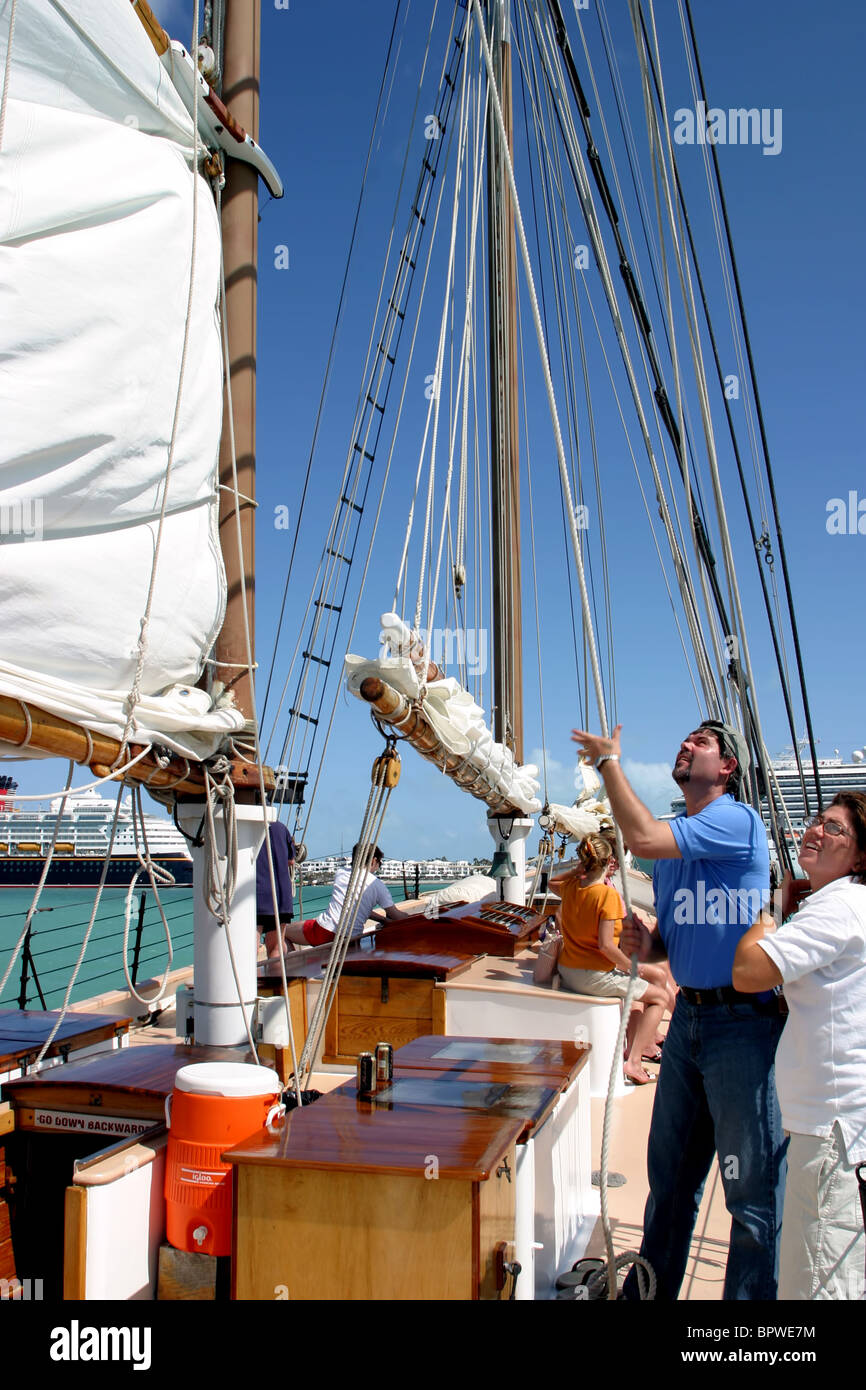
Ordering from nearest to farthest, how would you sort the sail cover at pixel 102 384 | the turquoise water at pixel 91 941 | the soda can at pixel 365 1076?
1. the sail cover at pixel 102 384
2. the soda can at pixel 365 1076
3. the turquoise water at pixel 91 941

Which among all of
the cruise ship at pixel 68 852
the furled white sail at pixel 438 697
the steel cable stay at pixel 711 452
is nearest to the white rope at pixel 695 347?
the steel cable stay at pixel 711 452

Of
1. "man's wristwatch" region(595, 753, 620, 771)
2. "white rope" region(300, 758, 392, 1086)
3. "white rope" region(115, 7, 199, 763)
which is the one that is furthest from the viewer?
"white rope" region(300, 758, 392, 1086)

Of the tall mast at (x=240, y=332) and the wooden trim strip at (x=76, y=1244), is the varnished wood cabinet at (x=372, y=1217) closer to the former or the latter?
the wooden trim strip at (x=76, y=1244)

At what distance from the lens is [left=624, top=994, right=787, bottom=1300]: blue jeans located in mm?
2232

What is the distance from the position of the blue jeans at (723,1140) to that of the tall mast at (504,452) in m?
6.43

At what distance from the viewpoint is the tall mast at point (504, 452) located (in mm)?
9062

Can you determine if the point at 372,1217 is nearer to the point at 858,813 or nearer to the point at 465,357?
the point at 858,813

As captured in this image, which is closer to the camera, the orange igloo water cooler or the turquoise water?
the orange igloo water cooler

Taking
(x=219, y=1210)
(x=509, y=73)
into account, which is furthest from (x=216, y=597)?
(x=509, y=73)

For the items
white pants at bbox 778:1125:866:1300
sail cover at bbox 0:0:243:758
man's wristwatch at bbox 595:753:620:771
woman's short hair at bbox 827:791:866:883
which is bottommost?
white pants at bbox 778:1125:866:1300

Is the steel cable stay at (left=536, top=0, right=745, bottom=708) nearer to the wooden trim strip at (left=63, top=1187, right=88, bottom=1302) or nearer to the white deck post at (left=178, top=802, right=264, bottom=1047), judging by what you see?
the white deck post at (left=178, top=802, right=264, bottom=1047)

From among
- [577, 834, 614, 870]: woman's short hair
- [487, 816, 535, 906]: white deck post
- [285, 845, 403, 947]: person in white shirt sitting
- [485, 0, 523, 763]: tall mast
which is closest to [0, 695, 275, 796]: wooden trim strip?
[577, 834, 614, 870]: woman's short hair

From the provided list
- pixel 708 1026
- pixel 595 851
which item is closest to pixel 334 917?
pixel 595 851

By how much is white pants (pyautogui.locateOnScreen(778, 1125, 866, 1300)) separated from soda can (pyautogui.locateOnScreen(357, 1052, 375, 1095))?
3.48 feet
